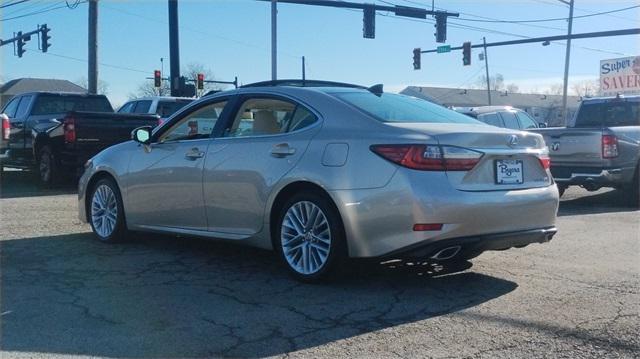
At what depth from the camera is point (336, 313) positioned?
4641mm

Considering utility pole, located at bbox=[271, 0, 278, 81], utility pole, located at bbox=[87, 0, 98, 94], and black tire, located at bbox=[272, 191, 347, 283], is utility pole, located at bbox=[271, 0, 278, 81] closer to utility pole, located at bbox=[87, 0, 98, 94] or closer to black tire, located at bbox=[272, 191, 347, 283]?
utility pole, located at bbox=[87, 0, 98, 94]

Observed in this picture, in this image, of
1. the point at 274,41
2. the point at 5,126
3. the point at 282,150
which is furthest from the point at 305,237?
the point at 274,41

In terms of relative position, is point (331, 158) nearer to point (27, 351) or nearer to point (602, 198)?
point (27, 351)

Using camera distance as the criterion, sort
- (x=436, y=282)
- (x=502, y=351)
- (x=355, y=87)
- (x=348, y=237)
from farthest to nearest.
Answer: (x=355, y=87) < (x=436, y=282) < (x=348, y=237) < (x=502, y=351)

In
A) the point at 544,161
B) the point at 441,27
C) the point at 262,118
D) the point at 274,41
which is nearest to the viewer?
the point at 544,161

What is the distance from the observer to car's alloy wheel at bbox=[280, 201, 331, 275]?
5.27m

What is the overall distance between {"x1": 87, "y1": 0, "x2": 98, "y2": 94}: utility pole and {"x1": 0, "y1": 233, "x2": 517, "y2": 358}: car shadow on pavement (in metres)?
17.8

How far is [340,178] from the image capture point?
5.08 metres

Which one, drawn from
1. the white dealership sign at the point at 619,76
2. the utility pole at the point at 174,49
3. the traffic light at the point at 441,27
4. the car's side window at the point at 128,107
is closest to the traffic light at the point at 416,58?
the traffic light at the point at 441,27

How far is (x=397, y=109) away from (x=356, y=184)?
0.97 metres

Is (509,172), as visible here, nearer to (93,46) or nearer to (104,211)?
(104,211)

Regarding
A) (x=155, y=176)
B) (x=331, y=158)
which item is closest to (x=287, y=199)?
(x=331, y=158)

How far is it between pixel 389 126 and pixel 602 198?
29.1 feet

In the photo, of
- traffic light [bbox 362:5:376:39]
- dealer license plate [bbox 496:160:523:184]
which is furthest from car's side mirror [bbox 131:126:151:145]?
traffic light [bbox 362:5:376:39]
